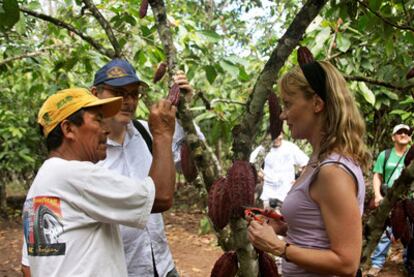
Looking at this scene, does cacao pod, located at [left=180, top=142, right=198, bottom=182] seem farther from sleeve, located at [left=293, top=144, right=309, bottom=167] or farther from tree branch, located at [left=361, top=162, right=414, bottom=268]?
sleeve, located at [left=293, top=144, right=309, bottom=167]

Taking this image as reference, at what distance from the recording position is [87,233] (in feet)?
3.88

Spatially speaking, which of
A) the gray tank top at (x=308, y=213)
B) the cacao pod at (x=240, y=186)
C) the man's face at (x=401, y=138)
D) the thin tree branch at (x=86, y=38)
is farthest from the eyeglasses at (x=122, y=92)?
the man's face at (x=401, y=138)

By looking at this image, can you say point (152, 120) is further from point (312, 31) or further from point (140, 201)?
point (312, 31)

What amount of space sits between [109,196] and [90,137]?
20cm

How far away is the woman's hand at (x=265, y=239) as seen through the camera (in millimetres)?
1214

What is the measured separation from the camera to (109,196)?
117 centimetres

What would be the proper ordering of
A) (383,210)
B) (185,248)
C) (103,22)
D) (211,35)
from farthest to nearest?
(185,248)
(211,35)
(103,22)
(383,210)

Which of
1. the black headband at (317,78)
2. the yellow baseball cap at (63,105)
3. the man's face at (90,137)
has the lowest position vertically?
the man's face at (90,137)

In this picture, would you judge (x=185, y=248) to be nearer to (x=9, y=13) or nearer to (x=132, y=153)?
(x=132, y=153)

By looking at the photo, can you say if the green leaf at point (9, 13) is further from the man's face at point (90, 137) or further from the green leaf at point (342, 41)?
the green leaf at point (342, 41)

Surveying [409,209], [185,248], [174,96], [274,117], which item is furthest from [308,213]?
[185,248]

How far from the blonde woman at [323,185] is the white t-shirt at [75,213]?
0.34 m

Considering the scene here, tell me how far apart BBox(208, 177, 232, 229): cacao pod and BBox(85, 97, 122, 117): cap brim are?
1.19 feet

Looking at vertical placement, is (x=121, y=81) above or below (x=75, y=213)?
above
